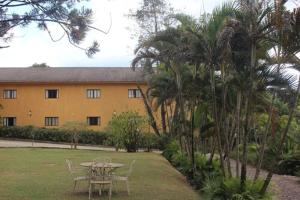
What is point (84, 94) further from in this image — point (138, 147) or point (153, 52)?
point (153, 52)

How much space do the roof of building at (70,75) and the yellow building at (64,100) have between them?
0.30 ft

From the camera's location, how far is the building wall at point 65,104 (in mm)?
48969

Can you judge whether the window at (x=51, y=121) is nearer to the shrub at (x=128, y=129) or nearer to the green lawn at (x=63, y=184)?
the shrub at (x=128, y=129)

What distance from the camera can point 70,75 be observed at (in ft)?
162

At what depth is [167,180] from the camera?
56.3 ft

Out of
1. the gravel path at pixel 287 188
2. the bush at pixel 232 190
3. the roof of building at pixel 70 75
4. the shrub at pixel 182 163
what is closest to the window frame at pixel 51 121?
the roof of building at pixel 70 75

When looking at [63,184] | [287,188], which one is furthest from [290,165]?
[63,184]

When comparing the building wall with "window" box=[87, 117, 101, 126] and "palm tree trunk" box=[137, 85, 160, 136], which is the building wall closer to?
"window" box=[87, 117, 101, 126]

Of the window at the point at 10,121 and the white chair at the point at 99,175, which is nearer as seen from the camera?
the white chair at the point at 99,175

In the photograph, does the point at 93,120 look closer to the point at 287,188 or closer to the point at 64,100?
the point at 64,100

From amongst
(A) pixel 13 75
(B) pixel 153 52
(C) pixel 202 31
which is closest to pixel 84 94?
(A) pixel 13 75

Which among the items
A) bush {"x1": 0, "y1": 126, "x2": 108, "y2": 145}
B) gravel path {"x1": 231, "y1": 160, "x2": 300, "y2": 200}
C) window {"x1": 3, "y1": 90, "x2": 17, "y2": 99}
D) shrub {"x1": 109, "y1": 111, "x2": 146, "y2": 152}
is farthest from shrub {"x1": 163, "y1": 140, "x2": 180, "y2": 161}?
window {"x1": 3, "y1": 90, "x2": 17, "y2": 99}

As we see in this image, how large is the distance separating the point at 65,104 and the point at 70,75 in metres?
2.81

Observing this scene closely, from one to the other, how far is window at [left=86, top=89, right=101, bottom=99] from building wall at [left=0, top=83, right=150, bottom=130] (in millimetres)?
280
